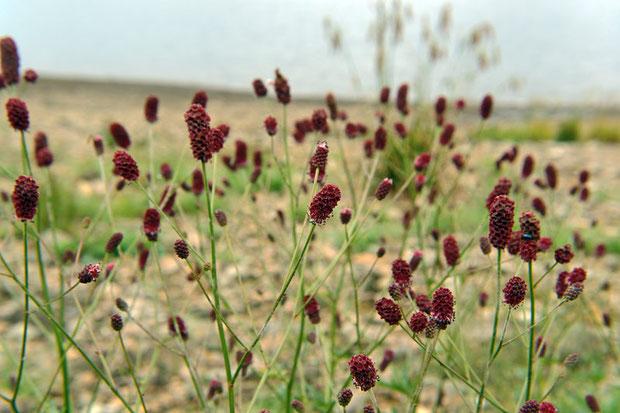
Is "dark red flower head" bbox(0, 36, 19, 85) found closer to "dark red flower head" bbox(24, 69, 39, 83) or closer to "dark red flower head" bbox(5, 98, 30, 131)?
"dark red flower head" bbox(24, 69, 39, 83)

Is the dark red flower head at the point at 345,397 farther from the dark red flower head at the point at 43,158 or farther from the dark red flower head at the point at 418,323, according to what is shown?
the dark red flower head at the point at 43,158

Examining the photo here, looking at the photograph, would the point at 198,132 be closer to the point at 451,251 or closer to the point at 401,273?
the point at 401,273

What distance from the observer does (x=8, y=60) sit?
1.55 meters

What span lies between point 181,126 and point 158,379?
6.29m

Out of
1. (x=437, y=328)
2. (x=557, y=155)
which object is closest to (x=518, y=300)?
(x=437, y=328)

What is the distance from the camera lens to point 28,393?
2043mm

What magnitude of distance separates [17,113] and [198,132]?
1.80ft

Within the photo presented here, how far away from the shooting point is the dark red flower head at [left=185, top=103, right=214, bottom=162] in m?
0.96

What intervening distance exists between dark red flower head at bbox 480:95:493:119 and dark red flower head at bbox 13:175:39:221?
1.60m

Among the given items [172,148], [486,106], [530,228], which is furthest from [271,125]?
Result: [172,148]

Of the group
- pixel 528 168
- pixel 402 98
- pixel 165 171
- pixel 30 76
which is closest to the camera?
pixel 30 76

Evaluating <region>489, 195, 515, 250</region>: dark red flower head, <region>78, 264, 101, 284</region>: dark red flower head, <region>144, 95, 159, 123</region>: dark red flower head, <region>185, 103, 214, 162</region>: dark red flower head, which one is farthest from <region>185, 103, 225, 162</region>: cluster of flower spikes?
<region>144, 95, 159, 123</region>: dark red flower head

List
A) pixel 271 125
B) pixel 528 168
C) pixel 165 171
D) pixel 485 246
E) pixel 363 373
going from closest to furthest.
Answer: pixel 363 373 → pixel 485 246 → pixel 271 125 → pixel 165 171 → pixel 528 168

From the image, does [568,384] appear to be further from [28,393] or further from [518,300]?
[28,393]
